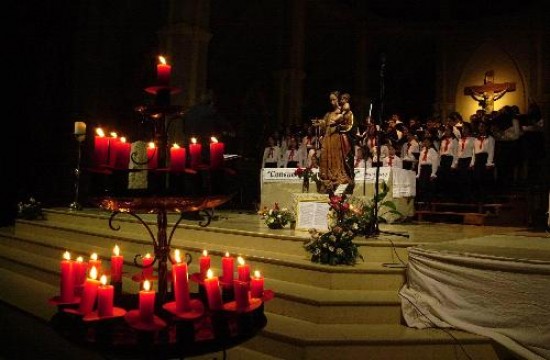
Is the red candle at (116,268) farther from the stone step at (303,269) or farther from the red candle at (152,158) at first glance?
the stone step at (303,269)

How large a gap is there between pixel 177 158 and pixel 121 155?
0.91ft

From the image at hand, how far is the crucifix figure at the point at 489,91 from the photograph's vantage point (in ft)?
49.0

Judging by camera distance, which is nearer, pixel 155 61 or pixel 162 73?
pixel 162 73

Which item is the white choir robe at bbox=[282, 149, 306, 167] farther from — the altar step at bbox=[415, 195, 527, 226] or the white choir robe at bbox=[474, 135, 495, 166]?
the white choir robe at bbox=[474, 135, 495, 166]

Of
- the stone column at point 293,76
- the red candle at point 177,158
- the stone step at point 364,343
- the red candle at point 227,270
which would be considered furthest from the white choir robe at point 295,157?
the red candle at point 177,158

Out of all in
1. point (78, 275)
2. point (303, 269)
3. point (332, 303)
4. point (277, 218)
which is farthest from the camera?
point (277, 218)

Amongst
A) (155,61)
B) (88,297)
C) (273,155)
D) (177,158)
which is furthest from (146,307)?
(155,61)

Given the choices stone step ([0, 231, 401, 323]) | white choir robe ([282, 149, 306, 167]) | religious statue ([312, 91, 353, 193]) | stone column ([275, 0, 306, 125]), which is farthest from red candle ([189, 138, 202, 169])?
stone column ([275, 0, 306, 125])

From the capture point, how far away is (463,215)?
8.95m

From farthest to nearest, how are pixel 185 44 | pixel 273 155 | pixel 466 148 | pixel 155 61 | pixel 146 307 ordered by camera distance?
pixel 155 61, pixel 273 155, pixel 185 44, pixel 466 148, pixel 146 307

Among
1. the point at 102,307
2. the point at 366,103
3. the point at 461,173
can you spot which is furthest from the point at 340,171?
the point at 366,103

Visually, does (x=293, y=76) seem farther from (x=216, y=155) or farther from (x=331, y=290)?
(x=216, y=155)

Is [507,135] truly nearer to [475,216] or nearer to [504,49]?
[475,216]

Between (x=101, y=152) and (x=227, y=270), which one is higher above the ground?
(x=101, y=152)
